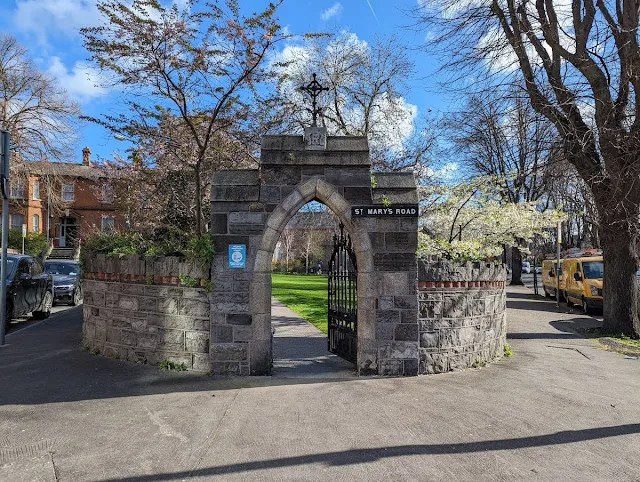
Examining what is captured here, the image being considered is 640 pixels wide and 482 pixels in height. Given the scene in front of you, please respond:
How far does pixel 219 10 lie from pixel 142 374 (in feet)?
20.6

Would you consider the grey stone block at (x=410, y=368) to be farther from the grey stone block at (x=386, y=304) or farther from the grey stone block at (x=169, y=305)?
the grey stone block at (x=169, y=305)

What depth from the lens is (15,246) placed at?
3575cm

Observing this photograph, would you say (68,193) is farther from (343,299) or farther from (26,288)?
(343,299)

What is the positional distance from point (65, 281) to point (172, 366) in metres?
11.4

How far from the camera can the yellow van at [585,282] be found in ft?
52.6

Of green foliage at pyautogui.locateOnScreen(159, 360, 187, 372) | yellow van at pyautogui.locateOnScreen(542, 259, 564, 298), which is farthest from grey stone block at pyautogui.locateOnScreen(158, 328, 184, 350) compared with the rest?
yellow van at pyautogui.locateOnScreen(542, 259, 564, 298)

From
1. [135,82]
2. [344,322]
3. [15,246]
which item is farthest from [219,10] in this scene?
[15,246]

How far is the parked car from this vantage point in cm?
1098

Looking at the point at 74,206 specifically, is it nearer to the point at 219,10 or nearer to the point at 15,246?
the point at 15,246

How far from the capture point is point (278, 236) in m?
6.84

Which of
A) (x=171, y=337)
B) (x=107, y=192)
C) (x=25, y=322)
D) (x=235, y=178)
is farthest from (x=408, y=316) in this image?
(x=107, y=192)

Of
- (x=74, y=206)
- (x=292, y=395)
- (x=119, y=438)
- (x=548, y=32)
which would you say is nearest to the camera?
(x=119, y=438)

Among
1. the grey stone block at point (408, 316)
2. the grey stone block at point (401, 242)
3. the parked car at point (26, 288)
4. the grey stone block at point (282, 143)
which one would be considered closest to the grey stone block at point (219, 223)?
the grey stone block at point (282, 143)

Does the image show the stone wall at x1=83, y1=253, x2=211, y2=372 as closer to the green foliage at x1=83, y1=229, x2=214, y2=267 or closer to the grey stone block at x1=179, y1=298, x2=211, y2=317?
the grey stone block at x1=179, y1=298, x2=211, y2=317
